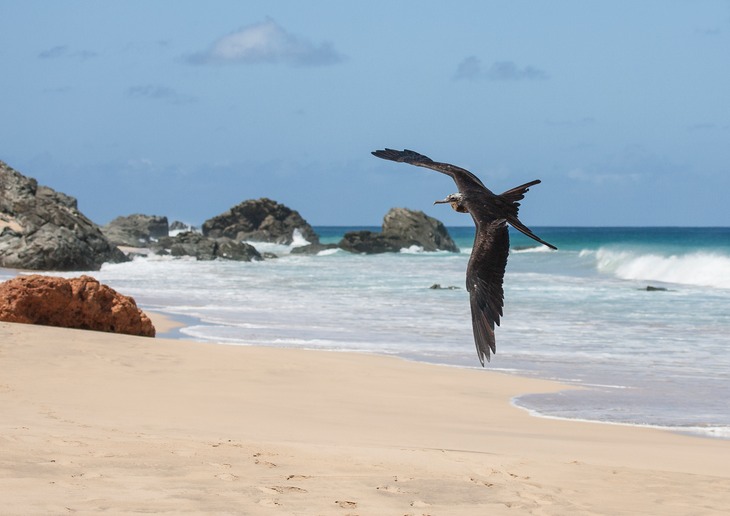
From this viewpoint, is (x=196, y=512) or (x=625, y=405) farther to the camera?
(x=625, y=405)

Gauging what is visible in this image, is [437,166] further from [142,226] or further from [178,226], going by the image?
[178,226]

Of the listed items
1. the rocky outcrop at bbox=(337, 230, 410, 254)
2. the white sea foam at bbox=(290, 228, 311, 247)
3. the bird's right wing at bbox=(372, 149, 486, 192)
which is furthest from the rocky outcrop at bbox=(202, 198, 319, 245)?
the bird's right wing at bbox=(372, 149, 486, 192)

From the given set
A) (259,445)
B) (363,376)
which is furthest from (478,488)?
(363,376)

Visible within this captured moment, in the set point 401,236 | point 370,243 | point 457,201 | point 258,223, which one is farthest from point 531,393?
point 258,223

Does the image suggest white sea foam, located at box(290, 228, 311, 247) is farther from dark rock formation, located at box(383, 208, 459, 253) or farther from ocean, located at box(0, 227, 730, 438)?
ocean, located at box(0, 227, 730, 438)

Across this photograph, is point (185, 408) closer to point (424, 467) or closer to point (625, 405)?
point (424, 467)

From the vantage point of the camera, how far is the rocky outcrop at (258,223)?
2635 inches

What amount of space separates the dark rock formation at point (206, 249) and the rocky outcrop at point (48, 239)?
561cm

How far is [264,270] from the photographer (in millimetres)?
34469

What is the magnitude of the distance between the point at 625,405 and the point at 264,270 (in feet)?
84.2

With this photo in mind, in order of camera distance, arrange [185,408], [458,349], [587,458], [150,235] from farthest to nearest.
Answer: [150,235], [458,349], [185,408], [587,458]

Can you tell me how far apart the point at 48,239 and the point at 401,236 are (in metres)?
30.5

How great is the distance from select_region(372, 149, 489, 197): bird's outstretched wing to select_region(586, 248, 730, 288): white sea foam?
23.6 m

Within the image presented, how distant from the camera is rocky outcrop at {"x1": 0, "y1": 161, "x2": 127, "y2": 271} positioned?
2770 centimetres
